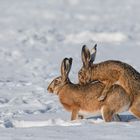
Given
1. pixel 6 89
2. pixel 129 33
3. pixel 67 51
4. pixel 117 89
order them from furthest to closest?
pixel 129 33, pixel 67 51, pixel 6 89, pixel 117 89

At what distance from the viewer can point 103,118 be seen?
7.89m

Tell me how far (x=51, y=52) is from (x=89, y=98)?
856 centimetres

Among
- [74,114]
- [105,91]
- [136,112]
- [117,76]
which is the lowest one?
[74,114]

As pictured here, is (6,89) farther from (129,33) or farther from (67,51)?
(129,33)

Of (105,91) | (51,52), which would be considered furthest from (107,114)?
(51,52)

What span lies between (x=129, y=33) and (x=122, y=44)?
6.39ft

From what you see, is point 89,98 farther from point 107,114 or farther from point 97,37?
point 97,37

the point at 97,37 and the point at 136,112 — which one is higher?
the point at 97,37

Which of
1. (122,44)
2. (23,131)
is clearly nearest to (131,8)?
(122,44)

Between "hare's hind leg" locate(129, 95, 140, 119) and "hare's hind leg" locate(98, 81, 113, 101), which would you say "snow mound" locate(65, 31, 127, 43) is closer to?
"hare's hind leg" locate(98, 81, 113, 101)

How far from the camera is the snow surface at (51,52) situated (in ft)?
23.1

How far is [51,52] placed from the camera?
16.7 meters

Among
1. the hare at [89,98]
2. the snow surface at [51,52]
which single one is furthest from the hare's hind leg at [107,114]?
the snow surface at [51,52]

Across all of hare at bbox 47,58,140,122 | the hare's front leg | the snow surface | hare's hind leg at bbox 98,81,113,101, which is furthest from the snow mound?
hare's hind leg at bbox 98,81,113,101
